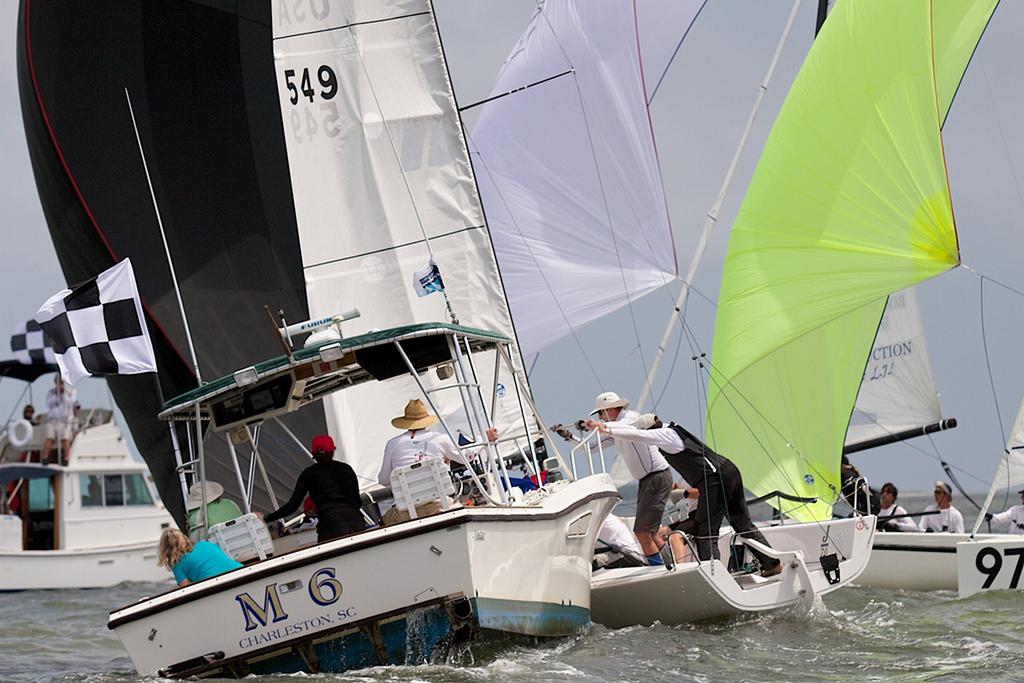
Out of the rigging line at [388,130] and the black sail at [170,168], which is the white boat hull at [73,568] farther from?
the rigging line at [388,130]

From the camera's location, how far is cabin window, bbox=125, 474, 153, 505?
31.0 meters

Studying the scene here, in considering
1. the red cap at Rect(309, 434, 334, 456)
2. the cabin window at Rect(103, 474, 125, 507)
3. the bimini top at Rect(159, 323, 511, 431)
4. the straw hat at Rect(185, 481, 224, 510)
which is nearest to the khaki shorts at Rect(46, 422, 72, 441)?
the cabin window at Rect(103, 474, 125, 507)

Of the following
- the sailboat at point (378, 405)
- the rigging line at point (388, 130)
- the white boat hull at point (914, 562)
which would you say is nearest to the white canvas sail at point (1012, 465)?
the white boat hull at point (914, 562)

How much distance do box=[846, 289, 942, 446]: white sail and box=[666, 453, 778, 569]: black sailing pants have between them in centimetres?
1004

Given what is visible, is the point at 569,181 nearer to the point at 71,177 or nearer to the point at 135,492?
the point at 71,177

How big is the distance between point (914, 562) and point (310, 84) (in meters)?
9.04

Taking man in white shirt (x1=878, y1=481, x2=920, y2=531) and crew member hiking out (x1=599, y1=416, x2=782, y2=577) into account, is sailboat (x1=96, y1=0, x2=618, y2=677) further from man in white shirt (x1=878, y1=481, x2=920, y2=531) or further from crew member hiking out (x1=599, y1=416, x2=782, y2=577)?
man in white shirt (x1=878, y1=481, x2=920, y2=531)

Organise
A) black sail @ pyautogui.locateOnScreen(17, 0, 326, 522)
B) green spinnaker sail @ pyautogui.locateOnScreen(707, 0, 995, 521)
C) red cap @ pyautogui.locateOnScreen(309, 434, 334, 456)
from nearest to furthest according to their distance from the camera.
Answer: red cap @ pyautogui.locateOnScreen(309, 434, 334, 456)
black sail @ pyautogui.locateOnScreen(17, 0, 326, 522)
green spinnaker sail @ pyautogui.locateOnScreen(707, 0, 995, 521)

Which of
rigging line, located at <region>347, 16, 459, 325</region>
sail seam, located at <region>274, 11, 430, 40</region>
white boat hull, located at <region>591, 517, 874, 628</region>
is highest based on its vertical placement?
sail seam, located at <region>274, 11, 430, 40</region>

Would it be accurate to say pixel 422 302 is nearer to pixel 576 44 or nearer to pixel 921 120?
pixel 576 44

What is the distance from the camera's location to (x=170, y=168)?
52.7 feet

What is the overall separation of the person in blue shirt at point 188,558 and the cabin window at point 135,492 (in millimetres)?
21723

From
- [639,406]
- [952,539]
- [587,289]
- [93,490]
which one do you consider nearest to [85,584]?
[93,490]

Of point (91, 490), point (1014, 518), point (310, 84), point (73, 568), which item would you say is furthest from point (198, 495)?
point (91, 490)
